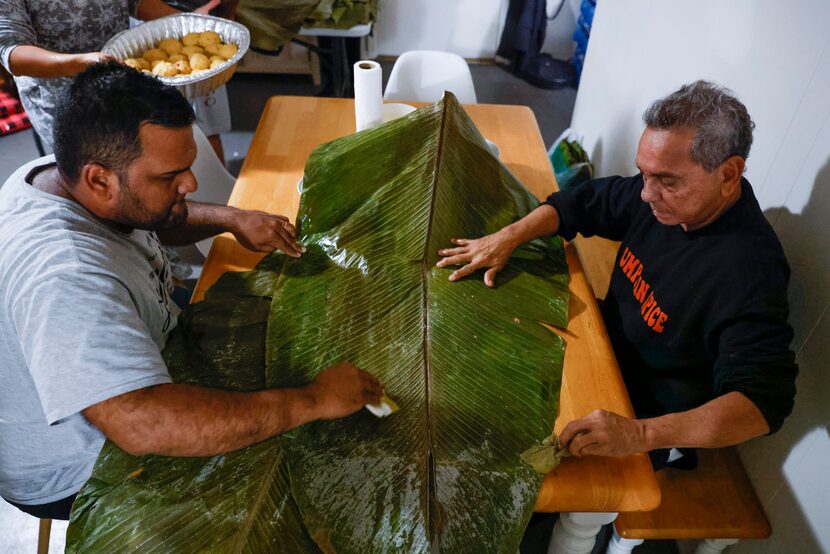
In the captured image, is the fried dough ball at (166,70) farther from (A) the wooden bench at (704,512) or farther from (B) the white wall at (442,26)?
(B) the white wall at (442,26)

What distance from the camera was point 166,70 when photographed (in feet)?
6.53

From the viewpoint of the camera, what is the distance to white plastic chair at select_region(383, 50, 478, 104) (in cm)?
257

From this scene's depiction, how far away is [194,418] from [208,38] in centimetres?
165

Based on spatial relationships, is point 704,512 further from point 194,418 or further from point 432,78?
point 432,78

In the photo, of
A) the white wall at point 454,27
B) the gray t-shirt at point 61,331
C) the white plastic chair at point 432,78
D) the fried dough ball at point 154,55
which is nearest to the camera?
the gray t-shirt at point 61,331

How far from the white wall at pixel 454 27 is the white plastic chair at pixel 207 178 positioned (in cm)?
298

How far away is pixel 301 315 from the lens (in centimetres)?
134

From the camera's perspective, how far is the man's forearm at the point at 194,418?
958 millimetres

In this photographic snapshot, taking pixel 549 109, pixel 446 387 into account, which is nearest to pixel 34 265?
pixel 446 387

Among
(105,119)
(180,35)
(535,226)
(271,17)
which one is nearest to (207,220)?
(105,119)

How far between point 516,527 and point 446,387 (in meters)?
0.28

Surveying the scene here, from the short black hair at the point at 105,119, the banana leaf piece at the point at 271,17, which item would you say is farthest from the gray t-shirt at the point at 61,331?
the banana leaf piece at the point at 271,17

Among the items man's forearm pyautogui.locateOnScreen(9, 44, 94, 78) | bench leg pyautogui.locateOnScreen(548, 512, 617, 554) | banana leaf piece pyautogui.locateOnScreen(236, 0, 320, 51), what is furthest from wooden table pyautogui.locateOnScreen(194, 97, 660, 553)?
banana leaf piece pyautogui.locateOnScreen(236, 0, 320, 51)

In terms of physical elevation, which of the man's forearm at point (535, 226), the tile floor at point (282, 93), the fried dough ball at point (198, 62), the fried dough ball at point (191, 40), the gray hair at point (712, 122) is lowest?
the tile floor at point (282, 93)
